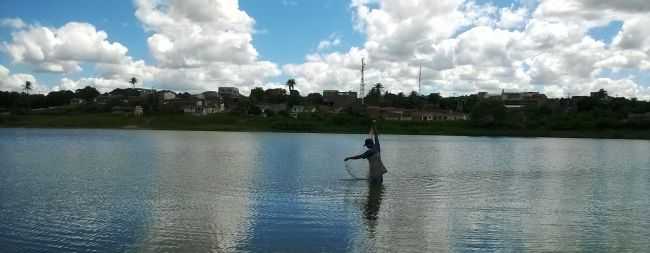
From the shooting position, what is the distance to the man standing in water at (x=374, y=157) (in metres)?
27.2

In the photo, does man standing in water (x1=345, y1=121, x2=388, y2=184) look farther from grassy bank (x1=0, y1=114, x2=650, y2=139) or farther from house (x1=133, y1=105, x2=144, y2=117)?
house (x1=133, y1=105, x2=144, y2=117)

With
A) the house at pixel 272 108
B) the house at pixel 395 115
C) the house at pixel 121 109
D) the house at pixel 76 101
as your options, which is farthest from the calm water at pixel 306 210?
the house at pixel 76 101

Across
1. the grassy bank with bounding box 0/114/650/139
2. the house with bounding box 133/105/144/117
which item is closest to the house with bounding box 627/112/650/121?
the grassy bank with bounding box 0/114/650/139

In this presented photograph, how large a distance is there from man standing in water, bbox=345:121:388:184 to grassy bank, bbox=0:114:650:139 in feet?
312

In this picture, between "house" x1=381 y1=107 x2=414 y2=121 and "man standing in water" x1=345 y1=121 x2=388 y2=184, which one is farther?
"house" x1=381 y1=107 x2=414 y2=121

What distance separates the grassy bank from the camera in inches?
4911

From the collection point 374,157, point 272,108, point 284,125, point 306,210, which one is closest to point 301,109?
point 272,108

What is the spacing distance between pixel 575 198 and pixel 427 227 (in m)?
11.1

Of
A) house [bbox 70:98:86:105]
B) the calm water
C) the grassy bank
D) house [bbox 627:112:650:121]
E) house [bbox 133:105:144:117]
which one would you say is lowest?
the calm water

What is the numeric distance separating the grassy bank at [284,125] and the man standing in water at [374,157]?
95.0 m

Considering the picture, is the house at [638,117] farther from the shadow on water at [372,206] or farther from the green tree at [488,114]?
the shadow on water at [372,206]

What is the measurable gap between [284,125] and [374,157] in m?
100

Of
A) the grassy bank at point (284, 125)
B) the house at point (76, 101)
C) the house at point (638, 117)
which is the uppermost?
the house at point (76, 101)

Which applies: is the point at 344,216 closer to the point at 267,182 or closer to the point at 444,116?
the point at 267,182
